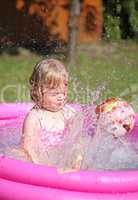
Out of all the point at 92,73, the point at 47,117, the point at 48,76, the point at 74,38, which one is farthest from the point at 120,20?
the point at 48,76

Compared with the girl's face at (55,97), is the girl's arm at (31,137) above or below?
below

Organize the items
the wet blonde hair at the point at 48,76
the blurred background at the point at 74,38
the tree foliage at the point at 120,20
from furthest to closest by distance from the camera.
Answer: the tree foliage at the point at 120,20, the blurred background at the point at 74,38, the wet blonde hair at the point at 48,76

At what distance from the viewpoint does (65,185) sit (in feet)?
9.43

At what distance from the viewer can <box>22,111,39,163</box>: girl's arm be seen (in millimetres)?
3332

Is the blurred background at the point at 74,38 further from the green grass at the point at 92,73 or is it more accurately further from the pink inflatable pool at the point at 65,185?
the pink inflatable pool at the point at 65,185

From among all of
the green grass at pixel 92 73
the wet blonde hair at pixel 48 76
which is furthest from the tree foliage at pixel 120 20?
the wet blonde hair at pixel 48 76

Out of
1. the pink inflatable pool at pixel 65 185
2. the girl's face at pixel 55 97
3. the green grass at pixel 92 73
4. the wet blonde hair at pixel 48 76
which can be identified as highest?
the wet blonde hair at pixel 48 76

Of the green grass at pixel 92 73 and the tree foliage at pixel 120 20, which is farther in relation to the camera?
the tree foliage at pixel 120 20

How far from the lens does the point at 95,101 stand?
215 inches

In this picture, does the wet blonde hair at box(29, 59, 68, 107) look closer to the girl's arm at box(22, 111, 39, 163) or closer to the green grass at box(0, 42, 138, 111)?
the girl's arm at box(22, 111, 39, 163)

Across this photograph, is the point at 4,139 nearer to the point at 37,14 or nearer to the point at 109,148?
the point at 109,148

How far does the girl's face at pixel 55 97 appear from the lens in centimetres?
336

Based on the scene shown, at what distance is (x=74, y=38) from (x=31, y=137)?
489cm

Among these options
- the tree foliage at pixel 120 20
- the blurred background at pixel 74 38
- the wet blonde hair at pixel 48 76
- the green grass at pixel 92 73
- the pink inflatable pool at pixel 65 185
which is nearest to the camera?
the pink inflatable pool at pixel 65 185
